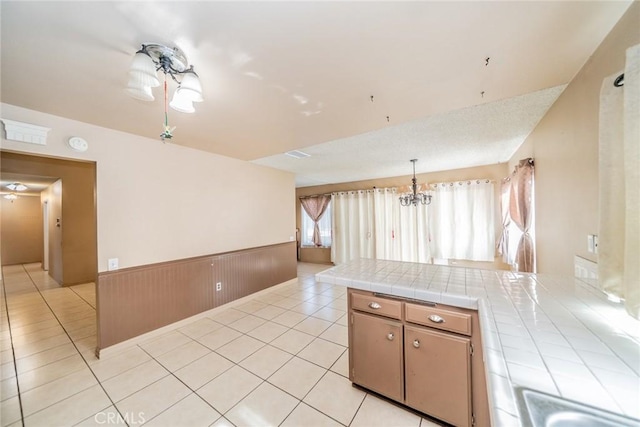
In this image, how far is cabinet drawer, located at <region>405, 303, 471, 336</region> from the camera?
128cm

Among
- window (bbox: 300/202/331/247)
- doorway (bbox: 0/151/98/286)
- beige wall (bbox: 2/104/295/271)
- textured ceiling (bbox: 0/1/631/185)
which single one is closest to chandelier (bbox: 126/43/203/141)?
textured ceiling (bbox: 0/1/631/185)

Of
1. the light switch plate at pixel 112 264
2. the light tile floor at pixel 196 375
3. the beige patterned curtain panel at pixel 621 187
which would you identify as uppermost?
the beige patterned curtain panel at pixel 621 187

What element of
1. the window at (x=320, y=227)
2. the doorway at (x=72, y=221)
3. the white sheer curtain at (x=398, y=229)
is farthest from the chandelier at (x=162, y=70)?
the window at (x=320, y=227)

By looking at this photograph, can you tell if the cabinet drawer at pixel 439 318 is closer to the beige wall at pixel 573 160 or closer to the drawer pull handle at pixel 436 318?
the drawer pull handle at pixel 436 318

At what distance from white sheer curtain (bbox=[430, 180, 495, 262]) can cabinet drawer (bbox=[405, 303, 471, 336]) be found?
3.85 m

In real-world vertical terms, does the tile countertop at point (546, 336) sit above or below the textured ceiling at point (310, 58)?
below

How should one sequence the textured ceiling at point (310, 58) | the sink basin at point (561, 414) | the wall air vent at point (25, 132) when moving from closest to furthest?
the sink basin at point (561, 414) < the textured ceiling at point (310, 58) < the wall air vent at point (25, 132)

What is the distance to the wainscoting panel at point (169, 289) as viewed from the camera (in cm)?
223

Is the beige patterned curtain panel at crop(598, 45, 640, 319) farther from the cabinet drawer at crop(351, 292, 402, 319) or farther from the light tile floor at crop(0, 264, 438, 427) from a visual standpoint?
the light tile floor at crop(0, 264, 438, 427)

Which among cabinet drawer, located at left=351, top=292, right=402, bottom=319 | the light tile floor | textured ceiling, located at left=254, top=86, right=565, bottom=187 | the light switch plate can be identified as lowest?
the light tile floor

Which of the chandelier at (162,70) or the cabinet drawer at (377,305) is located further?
the cabinet drawer at (377,305)

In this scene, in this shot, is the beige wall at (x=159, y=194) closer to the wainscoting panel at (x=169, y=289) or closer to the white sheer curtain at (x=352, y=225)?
the wainscoting panel at (x=169, y=289)

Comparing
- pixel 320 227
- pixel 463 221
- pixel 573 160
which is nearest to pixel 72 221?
pixel 320 227

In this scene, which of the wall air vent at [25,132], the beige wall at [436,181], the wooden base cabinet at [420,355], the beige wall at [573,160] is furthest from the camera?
the beige wall at [436,181]
